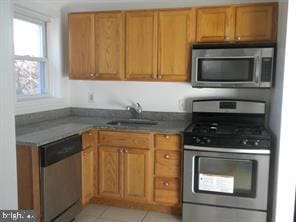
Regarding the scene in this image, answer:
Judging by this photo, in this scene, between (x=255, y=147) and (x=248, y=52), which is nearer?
(x=255, y=147)

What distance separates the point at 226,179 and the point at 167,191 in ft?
2.05

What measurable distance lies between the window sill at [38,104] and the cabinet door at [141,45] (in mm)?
1003

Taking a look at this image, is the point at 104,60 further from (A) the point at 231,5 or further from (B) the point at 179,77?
(A) the point at 231,5

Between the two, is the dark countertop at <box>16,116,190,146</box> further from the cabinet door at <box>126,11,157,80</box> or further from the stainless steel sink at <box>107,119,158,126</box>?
the cabinet door at <box>126,11,157,80</box>

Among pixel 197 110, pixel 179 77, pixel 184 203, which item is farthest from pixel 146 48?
pixel 184 203

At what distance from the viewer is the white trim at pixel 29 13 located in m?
3.03

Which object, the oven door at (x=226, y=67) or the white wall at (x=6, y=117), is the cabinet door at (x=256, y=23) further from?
the white wall at (x=6, y=117)

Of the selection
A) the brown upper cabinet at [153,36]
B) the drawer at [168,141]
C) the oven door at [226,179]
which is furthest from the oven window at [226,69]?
the oven door at [226,179]

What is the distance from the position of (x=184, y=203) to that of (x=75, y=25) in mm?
2261

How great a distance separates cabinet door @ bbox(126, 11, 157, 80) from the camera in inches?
125

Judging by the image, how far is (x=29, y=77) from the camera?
3.36 metres

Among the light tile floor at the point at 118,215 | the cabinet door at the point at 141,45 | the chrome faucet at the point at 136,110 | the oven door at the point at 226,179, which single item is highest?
the cabinet door at the point at 141,45

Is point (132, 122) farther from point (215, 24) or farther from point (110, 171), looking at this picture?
point (215, 24)

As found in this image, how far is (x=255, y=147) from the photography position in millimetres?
2615
